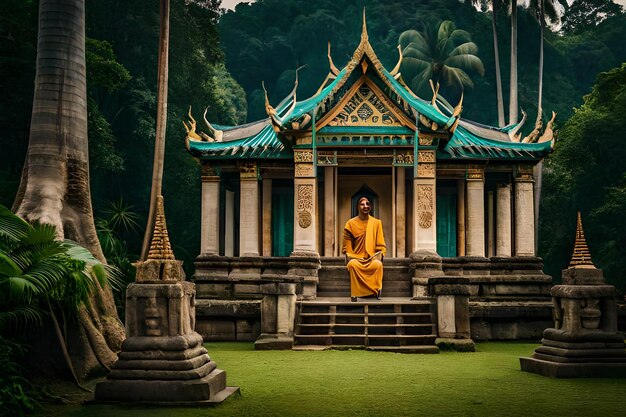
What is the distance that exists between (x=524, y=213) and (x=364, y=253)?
267 inches

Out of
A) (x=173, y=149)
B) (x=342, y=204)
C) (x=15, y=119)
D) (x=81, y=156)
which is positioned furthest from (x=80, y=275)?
(x=173, y=149)

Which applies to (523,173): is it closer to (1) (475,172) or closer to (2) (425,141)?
(1) (475,172)

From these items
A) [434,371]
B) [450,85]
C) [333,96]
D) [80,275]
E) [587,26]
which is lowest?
[434,371]

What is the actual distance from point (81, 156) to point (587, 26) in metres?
50.7

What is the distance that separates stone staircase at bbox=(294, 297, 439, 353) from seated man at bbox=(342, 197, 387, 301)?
1.27 feet

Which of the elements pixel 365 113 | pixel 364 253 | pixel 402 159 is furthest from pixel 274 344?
pixel 365 113

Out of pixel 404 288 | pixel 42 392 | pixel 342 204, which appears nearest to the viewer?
pixel 42 392

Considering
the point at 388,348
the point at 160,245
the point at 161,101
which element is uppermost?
the point at 161,101

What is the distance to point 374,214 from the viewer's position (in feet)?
67.7

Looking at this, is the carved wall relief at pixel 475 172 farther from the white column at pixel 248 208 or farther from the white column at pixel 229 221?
the white column at pixel 229 221

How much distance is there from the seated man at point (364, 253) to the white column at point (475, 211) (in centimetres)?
513

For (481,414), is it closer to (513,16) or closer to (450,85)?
(513,16)

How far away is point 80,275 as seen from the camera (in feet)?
28.1

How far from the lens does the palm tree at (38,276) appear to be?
25.6 ft
